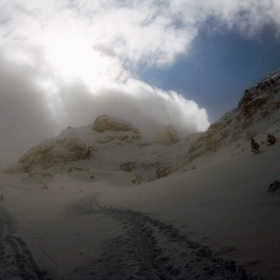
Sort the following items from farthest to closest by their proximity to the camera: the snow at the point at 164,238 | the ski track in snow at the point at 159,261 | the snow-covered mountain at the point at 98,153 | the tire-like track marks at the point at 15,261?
the snow-covered mountain at the point at 98,153 < the tire-like track marks at the point at 15,261 < the snow at the point at 164,238 < the ski track in snow at the point at 159,261

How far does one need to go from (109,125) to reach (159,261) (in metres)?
100

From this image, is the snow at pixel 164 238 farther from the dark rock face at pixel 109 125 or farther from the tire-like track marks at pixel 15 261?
the dark rock face at pixel 109 125

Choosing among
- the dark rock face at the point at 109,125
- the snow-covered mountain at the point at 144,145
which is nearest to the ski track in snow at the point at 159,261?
the snow-covered mountain at the point at 144,145

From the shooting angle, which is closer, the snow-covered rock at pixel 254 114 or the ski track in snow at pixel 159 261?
the ski track in snow at pixel 159 261

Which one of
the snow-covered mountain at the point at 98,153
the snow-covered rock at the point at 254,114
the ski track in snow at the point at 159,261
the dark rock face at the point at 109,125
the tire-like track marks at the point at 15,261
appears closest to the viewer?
the ski track in snow at the point at 159,261

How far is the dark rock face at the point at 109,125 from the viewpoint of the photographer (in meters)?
102

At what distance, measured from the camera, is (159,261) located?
157 inches

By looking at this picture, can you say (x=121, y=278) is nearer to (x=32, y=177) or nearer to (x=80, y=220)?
(x=80, y=220)

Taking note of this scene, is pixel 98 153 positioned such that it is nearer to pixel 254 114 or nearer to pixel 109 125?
pixel 109 125

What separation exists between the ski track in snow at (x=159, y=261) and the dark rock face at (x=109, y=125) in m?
96.3

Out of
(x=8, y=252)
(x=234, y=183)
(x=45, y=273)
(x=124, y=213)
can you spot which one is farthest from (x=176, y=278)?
(x=124, y=213)

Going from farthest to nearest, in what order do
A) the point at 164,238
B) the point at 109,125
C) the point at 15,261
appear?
the point at 109,125, the point at 164,238, the point at 15,261

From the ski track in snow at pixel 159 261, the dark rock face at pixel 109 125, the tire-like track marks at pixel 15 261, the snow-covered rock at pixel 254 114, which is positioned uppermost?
the dark rock face at pixel 109 125

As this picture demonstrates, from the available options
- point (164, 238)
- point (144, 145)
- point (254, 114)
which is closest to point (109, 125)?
point (144, 145)
